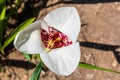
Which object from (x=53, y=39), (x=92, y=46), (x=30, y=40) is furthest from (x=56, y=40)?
(x=92, y=46)

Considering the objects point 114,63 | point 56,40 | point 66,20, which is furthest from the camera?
point 114,63

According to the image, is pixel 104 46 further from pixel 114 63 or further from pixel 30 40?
pixel 30 40

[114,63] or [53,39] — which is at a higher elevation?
[53,39]

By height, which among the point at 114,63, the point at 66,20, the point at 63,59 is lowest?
the point at 114,63

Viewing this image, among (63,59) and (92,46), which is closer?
(63,59)

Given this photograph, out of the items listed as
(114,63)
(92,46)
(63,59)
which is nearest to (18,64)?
(92,46)

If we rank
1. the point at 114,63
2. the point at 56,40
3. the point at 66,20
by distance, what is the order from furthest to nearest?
the point at 114,63 < the point at 56,40 < the point at 66,20

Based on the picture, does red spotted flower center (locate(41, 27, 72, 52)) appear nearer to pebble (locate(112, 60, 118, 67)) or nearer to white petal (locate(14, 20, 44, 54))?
white petal (locate(14, 20, 44, 54))

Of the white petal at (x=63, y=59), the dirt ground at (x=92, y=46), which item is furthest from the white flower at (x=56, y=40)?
the dirt ground at (x=92, y=46)
